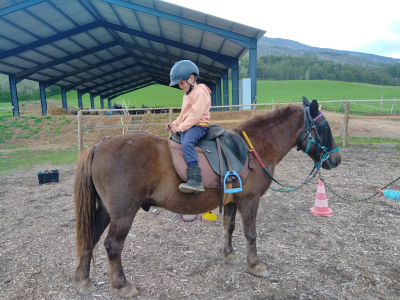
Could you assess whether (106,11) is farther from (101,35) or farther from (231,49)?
(231,49)

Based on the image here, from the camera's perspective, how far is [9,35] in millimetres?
15156

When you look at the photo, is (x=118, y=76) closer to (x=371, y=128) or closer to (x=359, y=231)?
(x=371, y=128)

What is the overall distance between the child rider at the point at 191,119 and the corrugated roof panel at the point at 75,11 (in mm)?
13819

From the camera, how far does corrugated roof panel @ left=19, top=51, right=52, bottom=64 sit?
18487 millimetres

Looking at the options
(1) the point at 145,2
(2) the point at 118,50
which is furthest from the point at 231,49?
(2) the point at 118,50

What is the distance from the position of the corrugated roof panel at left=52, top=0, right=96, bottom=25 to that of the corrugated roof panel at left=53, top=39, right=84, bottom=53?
2977 mm

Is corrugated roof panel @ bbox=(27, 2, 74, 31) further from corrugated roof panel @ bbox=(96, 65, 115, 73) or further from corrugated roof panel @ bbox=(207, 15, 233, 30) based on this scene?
corrugated roof panel @ bbox=(96, 65, 115, 73)

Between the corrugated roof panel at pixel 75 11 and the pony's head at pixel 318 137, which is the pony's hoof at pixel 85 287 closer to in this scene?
the pony's head at pixel 318 137

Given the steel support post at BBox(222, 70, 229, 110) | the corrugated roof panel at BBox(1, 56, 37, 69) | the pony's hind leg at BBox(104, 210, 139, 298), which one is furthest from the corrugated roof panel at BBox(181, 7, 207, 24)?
the corrugated roof panel at BBox(1, 56, 37, 69)

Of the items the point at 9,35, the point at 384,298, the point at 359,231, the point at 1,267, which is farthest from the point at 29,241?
the point at 9,35

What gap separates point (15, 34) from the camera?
15.2 metres

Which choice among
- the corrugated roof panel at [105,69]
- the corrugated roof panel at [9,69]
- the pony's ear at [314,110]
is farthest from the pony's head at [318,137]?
the corrugated roof panel at [105,69]

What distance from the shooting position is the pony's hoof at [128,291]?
2.66 m

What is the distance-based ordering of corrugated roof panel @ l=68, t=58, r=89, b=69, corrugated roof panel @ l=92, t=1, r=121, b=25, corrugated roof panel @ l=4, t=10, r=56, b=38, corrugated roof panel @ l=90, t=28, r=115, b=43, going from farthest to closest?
corrugated roof panel @ l=68, t=58, r=89, b=69 → corrugated roof panel @ l=90, t=28, r=115, b=43 → corrugated roof panel @ l=92, t=1, r=121, b=25 → corrugated roof panel @ l=4, t=10, r=56, b=38
